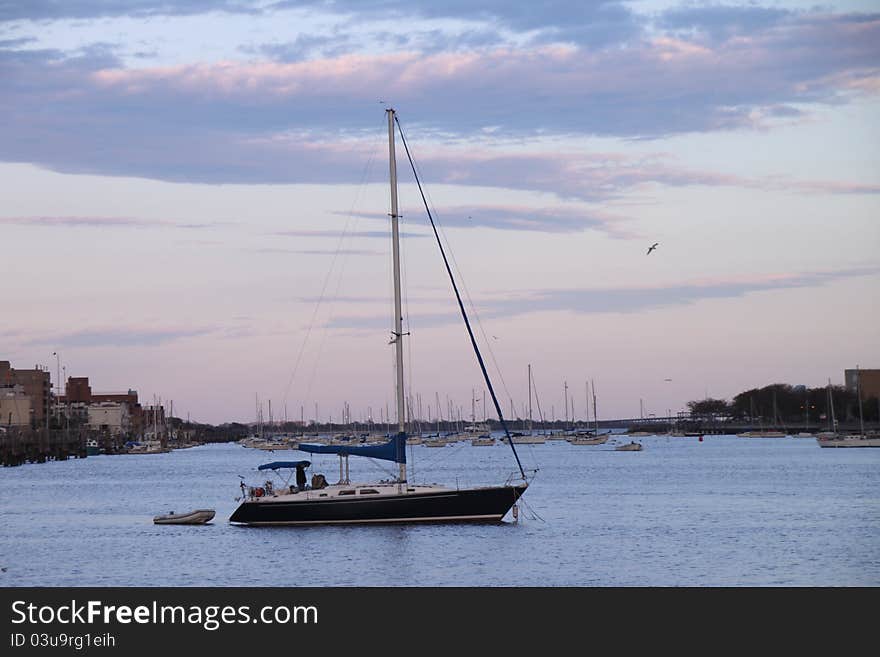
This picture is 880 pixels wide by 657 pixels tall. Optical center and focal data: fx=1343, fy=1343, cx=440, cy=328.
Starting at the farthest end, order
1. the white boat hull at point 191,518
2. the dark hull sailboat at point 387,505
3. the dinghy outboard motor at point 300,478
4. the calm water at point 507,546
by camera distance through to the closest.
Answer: the white boat hull at point 191,518, the dinghy outboard motor at point 300,478, the dark hull sailboat at point 387,505, the calm water at point 507,546

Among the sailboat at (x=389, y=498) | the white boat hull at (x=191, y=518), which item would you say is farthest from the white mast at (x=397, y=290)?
the white boat hull at (x=191, y=518)

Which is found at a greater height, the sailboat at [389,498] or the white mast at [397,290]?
the white mast at [397,290]

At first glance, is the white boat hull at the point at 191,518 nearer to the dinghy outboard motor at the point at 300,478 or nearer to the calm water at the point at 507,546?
the calm water at the point at 507,546

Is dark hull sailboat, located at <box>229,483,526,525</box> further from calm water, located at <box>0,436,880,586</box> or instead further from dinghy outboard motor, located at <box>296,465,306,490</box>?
dinghy outboard motor, located at <box>296,465,306,490</box>

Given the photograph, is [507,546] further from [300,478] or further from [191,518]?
[191,518]

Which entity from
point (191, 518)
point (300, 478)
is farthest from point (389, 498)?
point (191, 518)

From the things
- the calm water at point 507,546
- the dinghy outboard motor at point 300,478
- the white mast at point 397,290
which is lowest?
the calm water at point 507,546

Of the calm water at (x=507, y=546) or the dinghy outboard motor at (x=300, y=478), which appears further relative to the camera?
the dinghy outboard motor at (x=300, y=478)
